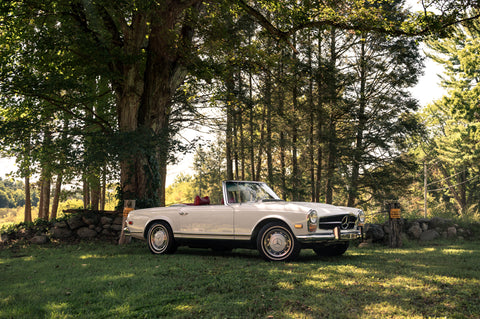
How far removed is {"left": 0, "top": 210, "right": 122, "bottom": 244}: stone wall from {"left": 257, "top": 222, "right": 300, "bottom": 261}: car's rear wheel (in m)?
6.61

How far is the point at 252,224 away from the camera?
26.7ft

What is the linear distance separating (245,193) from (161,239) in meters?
2.36

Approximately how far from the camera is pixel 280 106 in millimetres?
22484

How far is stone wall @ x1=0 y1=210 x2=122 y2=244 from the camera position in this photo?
42.8 feet

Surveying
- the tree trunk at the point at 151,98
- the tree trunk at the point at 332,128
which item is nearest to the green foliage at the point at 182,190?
the tree trunk at the point at 332,128

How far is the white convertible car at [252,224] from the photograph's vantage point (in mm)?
7641

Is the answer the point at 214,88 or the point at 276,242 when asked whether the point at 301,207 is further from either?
the point at 214,88

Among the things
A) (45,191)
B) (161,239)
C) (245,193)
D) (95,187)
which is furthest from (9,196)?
(245,193)

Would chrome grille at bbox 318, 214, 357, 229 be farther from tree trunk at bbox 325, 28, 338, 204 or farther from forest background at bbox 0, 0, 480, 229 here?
tree trunk at bbox 325, 28, 338, 204

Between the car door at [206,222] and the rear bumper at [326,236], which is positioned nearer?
the rear bumper at [326,236]

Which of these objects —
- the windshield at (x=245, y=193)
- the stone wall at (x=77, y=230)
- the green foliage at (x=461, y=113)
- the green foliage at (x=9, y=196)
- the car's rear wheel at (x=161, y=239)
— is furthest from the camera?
the green foliage at (x=9, y=196)

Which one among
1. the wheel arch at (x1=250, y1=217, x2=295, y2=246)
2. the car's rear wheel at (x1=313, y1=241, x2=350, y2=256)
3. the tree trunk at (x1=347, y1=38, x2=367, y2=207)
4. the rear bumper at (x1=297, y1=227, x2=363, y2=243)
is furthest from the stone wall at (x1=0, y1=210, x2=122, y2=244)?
the tree trunk at (x1=347, y1=38, x2=367, y2=207)

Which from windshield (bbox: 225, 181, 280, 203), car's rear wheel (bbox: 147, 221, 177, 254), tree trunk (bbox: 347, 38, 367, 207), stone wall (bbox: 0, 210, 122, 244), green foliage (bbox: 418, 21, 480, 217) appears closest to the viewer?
windshield (bbox: 225, 181, 280, 203)

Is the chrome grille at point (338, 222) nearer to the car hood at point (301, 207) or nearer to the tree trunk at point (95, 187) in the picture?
the car hood at point (301, 207)
